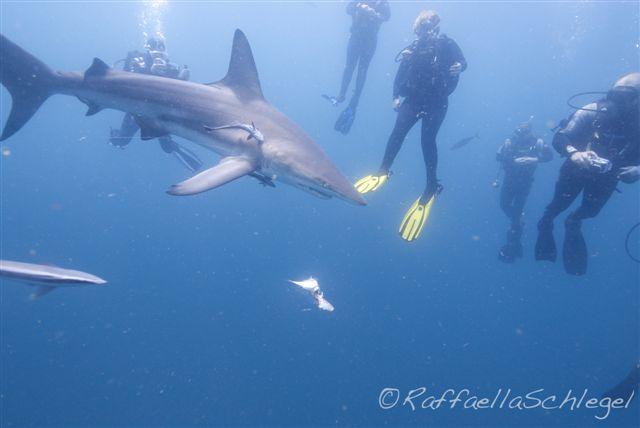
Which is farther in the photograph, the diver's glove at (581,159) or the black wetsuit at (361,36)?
the black wetsuit at (361,36)

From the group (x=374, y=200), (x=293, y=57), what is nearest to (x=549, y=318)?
(x=374, y=200)

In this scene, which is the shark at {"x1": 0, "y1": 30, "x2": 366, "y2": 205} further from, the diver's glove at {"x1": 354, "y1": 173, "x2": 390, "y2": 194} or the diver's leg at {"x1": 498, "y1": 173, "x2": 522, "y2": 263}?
the diver's leg at {"x1": 498, "y1": 173, "x2": 522, "y2": 263}

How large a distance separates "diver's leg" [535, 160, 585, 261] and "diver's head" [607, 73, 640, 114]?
1.22 m

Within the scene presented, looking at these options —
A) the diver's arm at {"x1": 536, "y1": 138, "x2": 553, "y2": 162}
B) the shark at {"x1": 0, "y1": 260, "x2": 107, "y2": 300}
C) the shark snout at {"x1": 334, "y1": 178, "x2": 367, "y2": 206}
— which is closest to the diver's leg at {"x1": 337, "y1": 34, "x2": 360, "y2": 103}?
the diver's arm at {"x1": 536, "y1": 138, "x2": 553, "y2": 162}

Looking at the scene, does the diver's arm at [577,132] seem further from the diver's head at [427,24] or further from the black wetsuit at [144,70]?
the black wetsuit at [144,70]

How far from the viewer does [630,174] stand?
6.54m

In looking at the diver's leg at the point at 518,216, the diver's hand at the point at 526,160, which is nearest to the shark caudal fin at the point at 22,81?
the diver's leg at the point at 518,216

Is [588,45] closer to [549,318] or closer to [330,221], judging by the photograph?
[549,318]

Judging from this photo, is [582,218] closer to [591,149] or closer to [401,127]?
[591,149]

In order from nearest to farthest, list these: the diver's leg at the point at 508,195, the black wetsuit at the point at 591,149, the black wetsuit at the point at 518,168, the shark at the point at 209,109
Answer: the shark at the point at 209,109 → the black wetsuit at the point at 591,149 → the black wetsuit at the point at 518,168 → the diver's leg at the point at 508,195

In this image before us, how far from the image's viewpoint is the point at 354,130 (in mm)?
77375

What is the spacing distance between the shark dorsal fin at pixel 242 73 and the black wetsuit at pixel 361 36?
8.57m

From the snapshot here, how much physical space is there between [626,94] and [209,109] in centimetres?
707

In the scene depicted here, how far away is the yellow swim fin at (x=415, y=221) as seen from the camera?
862 cm
